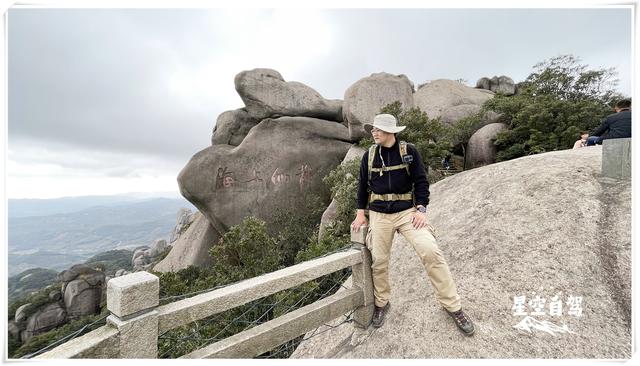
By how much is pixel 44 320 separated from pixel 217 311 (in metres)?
30.2

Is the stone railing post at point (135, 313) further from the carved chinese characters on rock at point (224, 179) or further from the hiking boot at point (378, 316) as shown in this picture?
the carved chinese characters on rock at point (224, 179)

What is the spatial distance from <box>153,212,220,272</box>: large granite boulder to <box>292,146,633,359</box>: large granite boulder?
1175 cm

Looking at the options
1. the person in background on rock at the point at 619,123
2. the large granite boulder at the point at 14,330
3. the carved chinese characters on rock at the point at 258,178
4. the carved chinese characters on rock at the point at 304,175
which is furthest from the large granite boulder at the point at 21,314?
the person in background on rock at the point at 619,123

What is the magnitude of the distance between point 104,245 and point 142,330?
8906 inches

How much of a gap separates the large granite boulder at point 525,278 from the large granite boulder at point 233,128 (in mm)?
12501

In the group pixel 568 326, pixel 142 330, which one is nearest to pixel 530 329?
pixel 568 326

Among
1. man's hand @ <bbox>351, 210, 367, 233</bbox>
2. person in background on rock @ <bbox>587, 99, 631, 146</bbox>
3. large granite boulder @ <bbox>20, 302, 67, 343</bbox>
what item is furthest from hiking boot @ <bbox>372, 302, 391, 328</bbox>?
large granite boulder @ <bbox>20, 302, 67, 343</bbox>

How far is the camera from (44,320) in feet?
74.4

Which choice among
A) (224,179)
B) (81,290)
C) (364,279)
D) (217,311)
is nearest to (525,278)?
(364,279)

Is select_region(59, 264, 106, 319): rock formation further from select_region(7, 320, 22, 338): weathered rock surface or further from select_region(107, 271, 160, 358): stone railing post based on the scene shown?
select_region(107, 271, 160, 358): stone railing post

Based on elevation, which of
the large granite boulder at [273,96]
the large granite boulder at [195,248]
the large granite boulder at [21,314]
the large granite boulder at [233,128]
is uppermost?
the large granite boulder at [273,96]

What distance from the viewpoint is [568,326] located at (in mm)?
3252

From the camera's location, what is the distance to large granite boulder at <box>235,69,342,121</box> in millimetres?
14891

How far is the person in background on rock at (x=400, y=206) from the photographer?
3268 mm
